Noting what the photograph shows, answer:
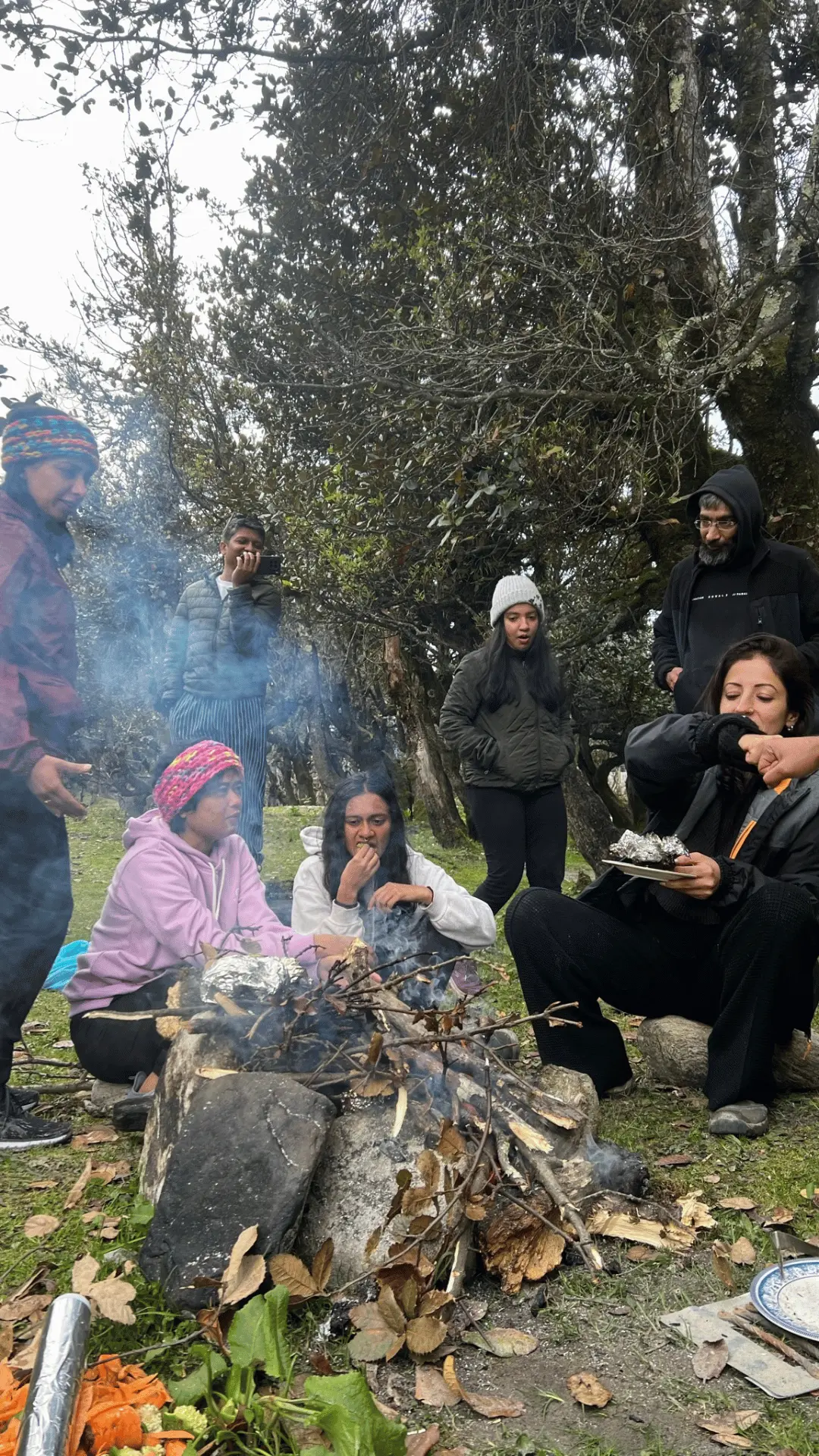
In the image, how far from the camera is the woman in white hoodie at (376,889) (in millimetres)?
3807

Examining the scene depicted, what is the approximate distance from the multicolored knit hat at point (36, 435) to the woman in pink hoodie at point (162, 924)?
1139 millimetres

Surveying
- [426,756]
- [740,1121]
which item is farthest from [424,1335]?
[426,756]

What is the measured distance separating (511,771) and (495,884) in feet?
1.96

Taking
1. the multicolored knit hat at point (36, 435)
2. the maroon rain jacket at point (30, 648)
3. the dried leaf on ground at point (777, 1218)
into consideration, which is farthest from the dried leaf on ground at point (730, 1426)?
the multicolored knit hat at point (36, 435)

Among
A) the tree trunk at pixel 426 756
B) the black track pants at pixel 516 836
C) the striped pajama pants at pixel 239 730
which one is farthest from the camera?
the tree trunk at pixel 426 756

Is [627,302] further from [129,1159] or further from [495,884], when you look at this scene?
[129,1159]

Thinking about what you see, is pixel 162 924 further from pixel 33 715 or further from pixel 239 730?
pixel 239 730

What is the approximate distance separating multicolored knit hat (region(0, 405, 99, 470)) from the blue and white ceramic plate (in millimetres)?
3143

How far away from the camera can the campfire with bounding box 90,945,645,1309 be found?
7.51ft

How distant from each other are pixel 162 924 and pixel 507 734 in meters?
2.43

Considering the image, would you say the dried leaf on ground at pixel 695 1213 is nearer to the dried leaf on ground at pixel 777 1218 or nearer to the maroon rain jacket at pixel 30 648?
the dried leaf on ground at pixel 777 1218

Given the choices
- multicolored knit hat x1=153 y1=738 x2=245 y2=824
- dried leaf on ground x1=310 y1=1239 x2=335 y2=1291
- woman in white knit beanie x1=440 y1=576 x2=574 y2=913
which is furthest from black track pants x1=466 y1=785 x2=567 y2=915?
dried leaf on ground x1=310 y1=1239 x2=335 y2=1291

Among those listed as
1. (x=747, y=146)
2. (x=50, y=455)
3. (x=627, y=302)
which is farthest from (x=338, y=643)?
(x=50, y=455)

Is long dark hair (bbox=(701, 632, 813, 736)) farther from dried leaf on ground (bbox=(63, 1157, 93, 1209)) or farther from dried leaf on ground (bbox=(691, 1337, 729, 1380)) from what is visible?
dried leaf on ground (bbox=(63, 1157, 93, 1209))
